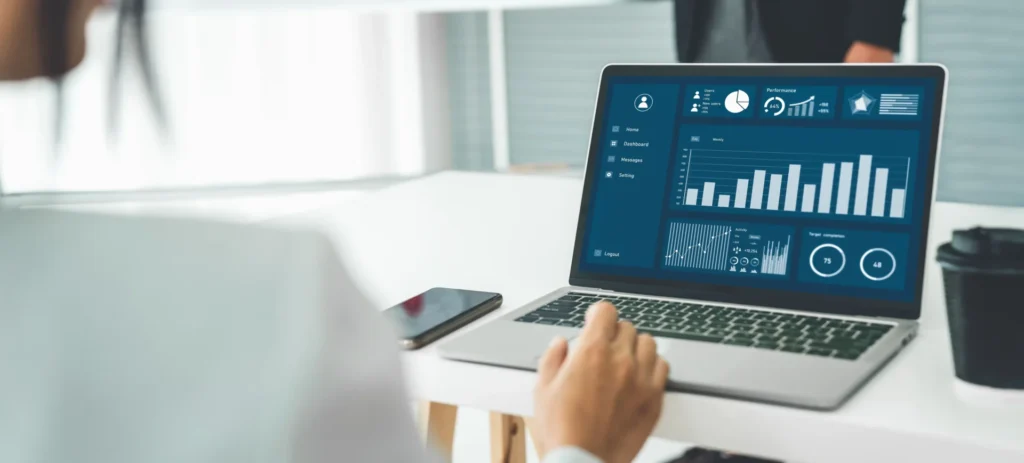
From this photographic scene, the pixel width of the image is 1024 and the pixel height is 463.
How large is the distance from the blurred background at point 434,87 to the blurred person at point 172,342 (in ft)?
7.02

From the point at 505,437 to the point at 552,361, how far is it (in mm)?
792

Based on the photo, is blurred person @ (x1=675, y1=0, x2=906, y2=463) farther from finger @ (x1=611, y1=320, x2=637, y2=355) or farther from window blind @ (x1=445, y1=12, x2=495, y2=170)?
finger @ (x1=611, y1=320, x2=637, y2=355)

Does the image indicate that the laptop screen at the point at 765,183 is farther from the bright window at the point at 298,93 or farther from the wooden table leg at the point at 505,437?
the bright window at the point at 298,93

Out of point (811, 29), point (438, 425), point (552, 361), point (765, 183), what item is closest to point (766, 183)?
→ point (765, 183)

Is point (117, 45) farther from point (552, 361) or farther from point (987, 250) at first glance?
point (987, 250)

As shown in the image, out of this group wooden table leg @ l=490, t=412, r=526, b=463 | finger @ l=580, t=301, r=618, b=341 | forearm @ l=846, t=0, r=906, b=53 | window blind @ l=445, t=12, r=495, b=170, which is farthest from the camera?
window blind @ l=445, t=12, r=495, b=170

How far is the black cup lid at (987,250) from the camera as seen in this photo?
80 centimetres

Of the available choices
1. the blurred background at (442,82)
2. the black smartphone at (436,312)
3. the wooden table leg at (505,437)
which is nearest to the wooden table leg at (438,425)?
the wooden table leg at (505,437)

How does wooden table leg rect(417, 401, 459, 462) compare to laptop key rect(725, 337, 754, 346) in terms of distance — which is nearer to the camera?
laptop key rect(725, 337, 754, 346)

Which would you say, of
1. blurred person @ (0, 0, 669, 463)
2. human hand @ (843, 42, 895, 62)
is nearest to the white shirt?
blurred person @ (0, 0, 669, 463)

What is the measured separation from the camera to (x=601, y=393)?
818mm

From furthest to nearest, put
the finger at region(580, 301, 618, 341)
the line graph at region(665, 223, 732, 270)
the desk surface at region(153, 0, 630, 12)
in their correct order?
the desk surface at region(153, 0, 630, 12), the line graph at region(665, 223, 732, 270), the finger at region(580, 301, 618, 341)

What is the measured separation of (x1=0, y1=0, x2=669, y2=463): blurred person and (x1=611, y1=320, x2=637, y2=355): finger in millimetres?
443

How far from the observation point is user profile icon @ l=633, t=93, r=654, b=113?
1148mm
